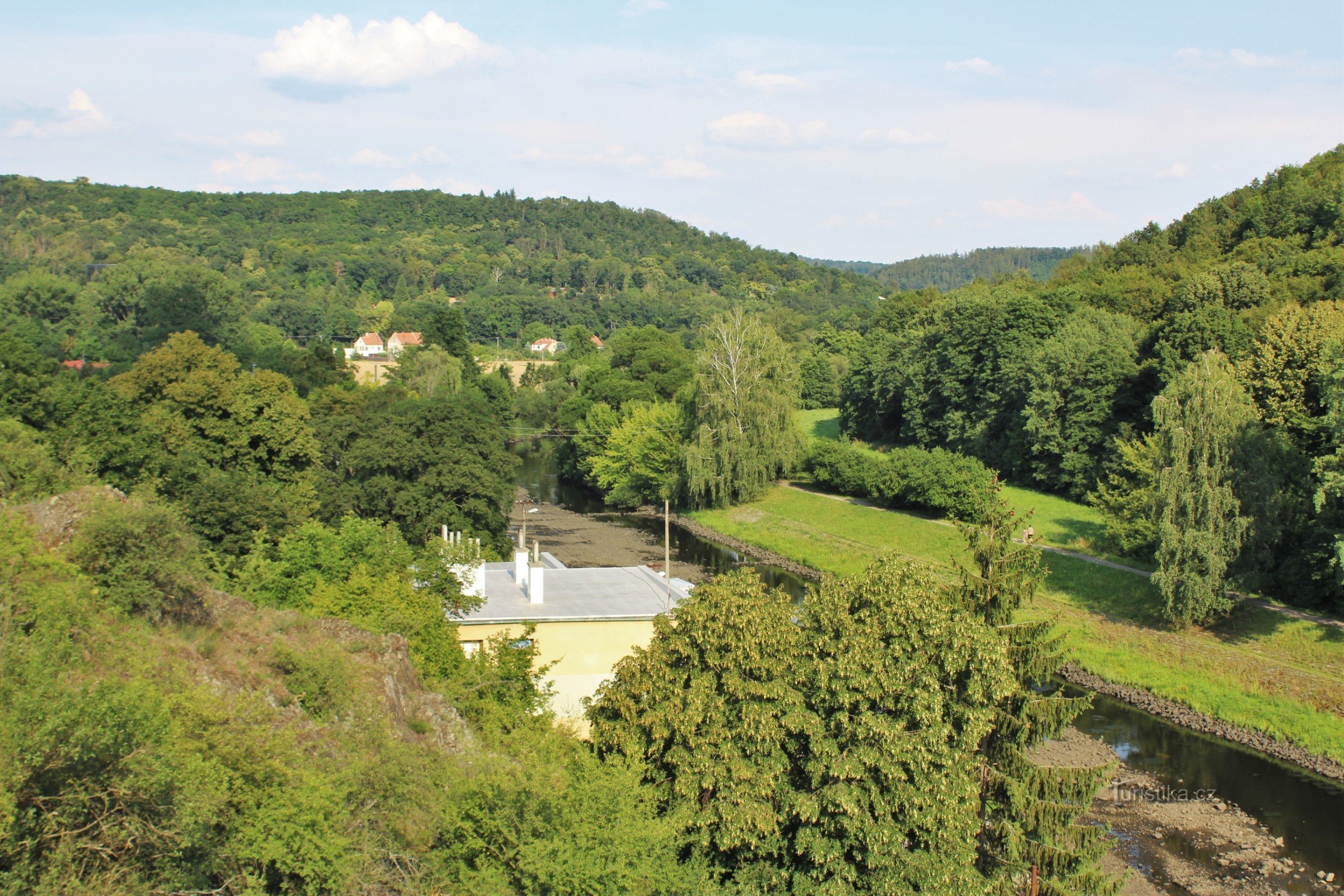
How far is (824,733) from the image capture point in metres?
15.4

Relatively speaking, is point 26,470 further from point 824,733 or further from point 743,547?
Answer: point 743,547

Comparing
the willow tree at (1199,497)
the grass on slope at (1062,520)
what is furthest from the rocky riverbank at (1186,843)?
the grass on slope at (1062,520)

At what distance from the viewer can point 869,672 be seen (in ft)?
50.7

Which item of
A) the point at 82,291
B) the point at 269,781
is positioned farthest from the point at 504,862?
the point at 82,291

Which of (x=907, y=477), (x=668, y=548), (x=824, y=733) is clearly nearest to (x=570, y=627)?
(x=824, y=733)

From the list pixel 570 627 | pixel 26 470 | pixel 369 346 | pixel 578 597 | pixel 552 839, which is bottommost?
pixel 552 839

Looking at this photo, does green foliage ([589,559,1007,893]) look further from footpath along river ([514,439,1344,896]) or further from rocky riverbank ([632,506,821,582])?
rocky riverbank ([632,506,821,582])

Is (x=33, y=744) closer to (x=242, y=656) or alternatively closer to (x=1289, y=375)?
(x=242, y=656)

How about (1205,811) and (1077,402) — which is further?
(1077,402)

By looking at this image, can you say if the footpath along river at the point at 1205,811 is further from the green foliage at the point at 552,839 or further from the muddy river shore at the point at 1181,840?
the green foliage at the point at 552,839

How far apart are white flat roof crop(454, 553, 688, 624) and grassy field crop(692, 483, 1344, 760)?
655 cm

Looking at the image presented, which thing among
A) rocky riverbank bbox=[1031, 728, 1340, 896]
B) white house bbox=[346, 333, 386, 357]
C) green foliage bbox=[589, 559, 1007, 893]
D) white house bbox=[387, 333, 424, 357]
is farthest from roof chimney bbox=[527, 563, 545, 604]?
white house bbox=[346, 333, 386, 357]

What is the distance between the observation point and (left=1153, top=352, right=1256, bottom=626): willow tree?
1180 inches

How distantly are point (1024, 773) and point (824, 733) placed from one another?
3.78 m
